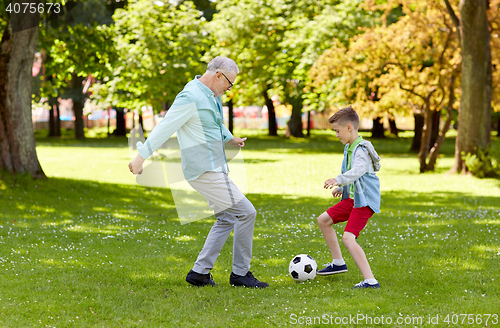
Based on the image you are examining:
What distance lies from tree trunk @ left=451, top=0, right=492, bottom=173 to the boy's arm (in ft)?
41.6

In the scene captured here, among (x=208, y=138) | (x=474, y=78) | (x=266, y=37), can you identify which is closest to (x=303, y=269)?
(x=208, y=138)

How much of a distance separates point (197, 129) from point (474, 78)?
13669mm

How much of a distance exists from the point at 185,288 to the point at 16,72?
29.4 feet

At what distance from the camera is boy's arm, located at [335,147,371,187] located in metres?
5.12

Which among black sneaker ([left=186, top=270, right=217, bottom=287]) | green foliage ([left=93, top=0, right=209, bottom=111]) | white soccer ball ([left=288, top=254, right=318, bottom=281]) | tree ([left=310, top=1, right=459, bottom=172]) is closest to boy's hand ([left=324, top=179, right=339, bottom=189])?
white soccer ball ([left=288, top=254, right=318, bottom=281])

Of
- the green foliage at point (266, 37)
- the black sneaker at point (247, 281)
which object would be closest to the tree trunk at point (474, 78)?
the green foliage at point (266, 37)

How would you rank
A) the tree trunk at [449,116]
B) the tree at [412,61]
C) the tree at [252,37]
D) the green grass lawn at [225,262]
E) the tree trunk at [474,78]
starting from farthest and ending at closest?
the tree at [252,37], the tree at [412,61], the tree trunk at [449,116], the tree trunk at [474,78], the green grass lawn at [225,262]

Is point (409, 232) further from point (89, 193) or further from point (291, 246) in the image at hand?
point (89, 193)

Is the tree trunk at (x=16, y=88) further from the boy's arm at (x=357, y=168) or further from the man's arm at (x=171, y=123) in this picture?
the boy's arm at (x=357, y=168)

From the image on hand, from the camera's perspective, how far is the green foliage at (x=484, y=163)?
16.6 meters

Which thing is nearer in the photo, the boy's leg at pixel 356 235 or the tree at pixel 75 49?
the boy's leg at pixel 356 235

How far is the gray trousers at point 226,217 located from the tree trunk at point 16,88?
8.55 metres

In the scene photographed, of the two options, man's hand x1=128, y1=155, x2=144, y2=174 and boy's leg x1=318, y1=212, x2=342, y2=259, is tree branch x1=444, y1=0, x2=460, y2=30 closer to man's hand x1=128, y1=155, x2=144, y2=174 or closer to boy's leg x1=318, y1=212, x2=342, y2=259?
boy's leg x1=318, y1=212, x2=342, y2=259

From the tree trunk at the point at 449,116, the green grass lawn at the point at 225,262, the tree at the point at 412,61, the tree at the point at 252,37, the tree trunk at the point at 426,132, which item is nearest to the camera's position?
the green grass lawn at the point at 225,262
